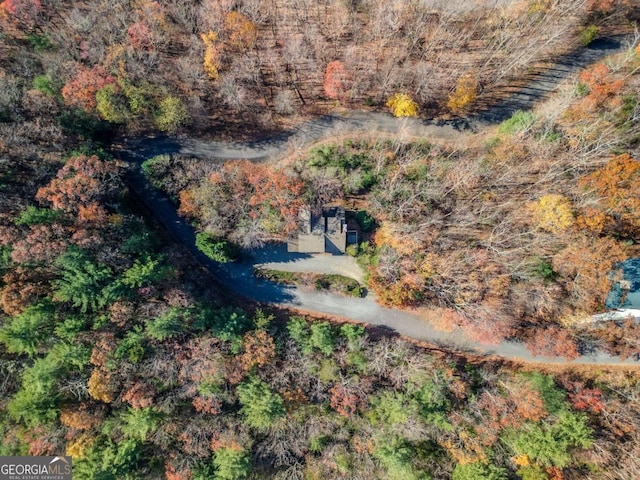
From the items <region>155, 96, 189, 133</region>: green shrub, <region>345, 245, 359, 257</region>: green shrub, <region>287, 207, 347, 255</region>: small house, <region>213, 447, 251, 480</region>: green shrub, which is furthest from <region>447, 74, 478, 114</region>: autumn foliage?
<region>213, 447, 251, 480</region>: green shrub

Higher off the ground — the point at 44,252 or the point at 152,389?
the point at 44,252

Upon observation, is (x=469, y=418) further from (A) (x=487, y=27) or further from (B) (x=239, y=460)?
(A) (x=487, y=27)

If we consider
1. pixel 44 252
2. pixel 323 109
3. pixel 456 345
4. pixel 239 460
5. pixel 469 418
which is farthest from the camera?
pixel 323 109

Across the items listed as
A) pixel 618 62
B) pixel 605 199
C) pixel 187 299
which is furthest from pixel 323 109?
pixel 618 62

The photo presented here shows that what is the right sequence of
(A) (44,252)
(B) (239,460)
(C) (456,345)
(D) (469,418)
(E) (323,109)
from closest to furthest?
(A) (44,252), (B) (239,460), (D) (469,418), (C) (456,345), (E) (323,109)

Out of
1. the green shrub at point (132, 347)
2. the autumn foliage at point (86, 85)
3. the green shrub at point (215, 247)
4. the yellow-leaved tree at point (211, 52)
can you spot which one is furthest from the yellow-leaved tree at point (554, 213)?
the autumn foliage at point (86, 85)

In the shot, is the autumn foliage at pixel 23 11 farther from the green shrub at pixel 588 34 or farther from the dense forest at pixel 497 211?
the green shrub at pixel 588 34
